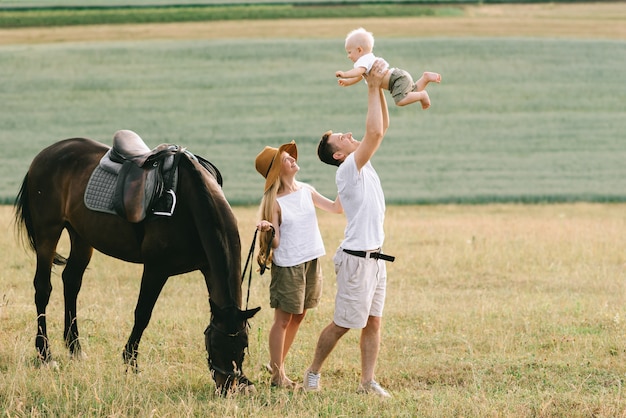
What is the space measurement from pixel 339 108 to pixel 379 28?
12083 millimetres

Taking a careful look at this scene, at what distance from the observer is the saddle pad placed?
680cm

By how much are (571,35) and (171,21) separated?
17885 millimetres

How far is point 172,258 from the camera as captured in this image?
6461mm

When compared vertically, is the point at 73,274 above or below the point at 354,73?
below

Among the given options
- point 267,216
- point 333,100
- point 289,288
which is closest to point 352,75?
point 267,216

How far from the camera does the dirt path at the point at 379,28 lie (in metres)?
36.9

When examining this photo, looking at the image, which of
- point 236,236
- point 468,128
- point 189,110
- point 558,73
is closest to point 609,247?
point 236,236

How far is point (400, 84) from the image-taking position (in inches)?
219

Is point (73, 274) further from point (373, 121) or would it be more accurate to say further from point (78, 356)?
point (373, 121)

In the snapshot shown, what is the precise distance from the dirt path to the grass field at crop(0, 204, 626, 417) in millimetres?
25365

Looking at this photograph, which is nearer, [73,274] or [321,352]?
[321,352]

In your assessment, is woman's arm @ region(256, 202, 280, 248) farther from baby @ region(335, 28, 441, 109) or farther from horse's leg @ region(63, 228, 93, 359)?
horse's leg @ region(63, 228, 93, 359)

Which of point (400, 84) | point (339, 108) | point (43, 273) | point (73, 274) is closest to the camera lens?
point (400, 84)

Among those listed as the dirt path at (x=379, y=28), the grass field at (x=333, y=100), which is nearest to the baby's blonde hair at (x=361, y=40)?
Answer: the grass field at (x=333, y=100)
